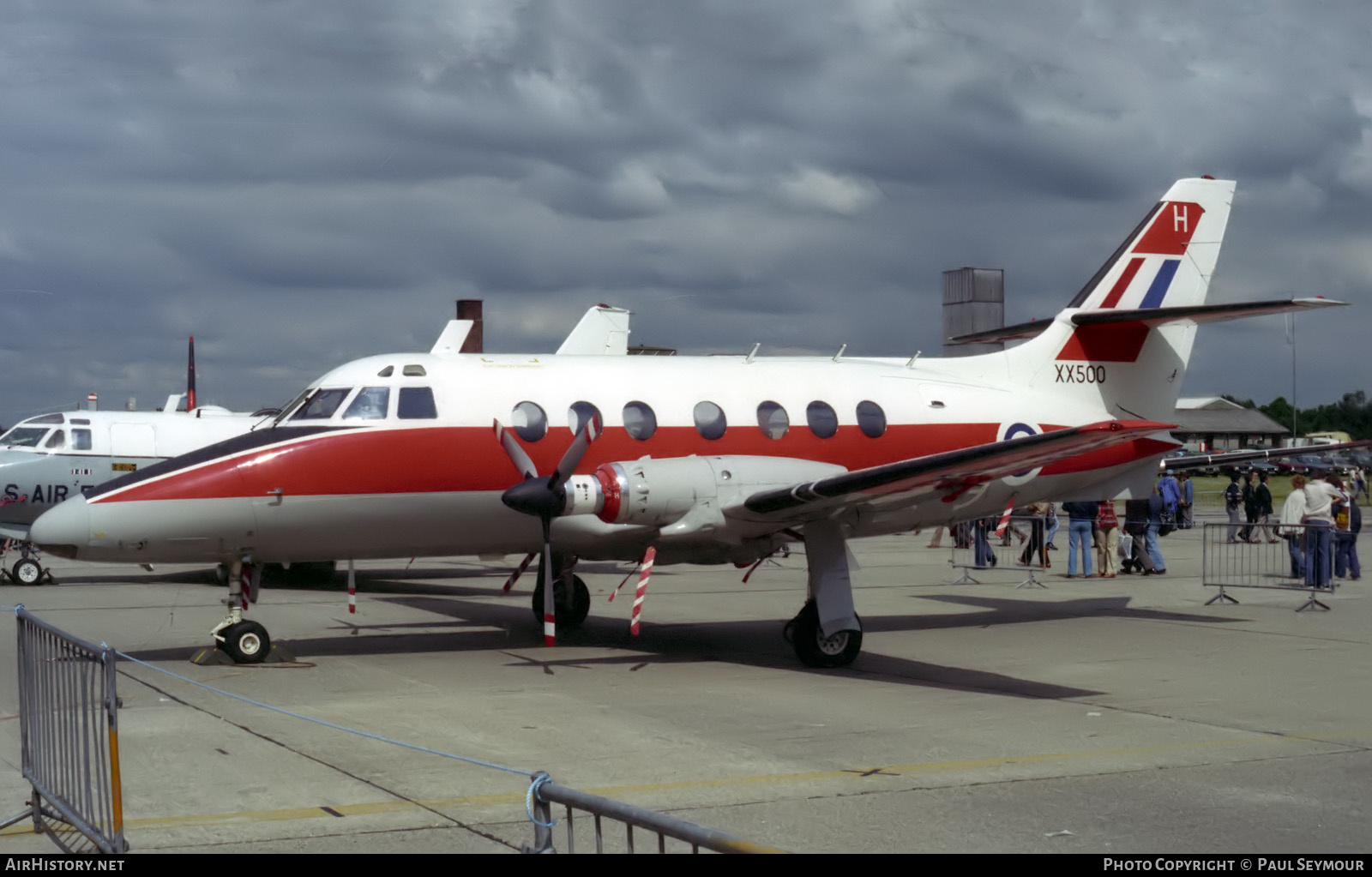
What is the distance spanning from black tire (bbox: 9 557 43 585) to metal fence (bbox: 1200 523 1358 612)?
754 inches

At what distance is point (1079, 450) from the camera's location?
1261cm

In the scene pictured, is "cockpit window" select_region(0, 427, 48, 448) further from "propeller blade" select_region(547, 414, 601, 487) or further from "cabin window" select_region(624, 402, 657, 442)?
"propeller blade" select_region(547, 414, 601, 487)

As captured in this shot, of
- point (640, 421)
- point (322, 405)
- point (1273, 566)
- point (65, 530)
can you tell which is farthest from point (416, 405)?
point (1273, 566)

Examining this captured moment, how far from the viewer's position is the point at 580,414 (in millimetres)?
14312

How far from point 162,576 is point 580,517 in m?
13.9

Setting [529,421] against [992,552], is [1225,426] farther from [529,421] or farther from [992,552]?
[529,421]

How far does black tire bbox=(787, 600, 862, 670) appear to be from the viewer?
1342 cm

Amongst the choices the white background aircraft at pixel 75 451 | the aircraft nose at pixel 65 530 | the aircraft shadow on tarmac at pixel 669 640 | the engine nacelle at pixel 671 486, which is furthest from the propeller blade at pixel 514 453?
the white background aircraft at pixel 75 451

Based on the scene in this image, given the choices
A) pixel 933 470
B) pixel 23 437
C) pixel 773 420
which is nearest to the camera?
pixel 933 470

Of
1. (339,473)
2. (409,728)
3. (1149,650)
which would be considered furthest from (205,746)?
(1149,650)

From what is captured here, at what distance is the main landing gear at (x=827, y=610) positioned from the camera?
13.3m

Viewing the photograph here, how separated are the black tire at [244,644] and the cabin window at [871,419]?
6945 millimetres

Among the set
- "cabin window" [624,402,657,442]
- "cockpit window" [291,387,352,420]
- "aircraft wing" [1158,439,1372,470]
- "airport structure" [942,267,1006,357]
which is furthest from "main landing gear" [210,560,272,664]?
"airport structure" [942,267,1006,357]

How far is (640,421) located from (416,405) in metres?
2.40
